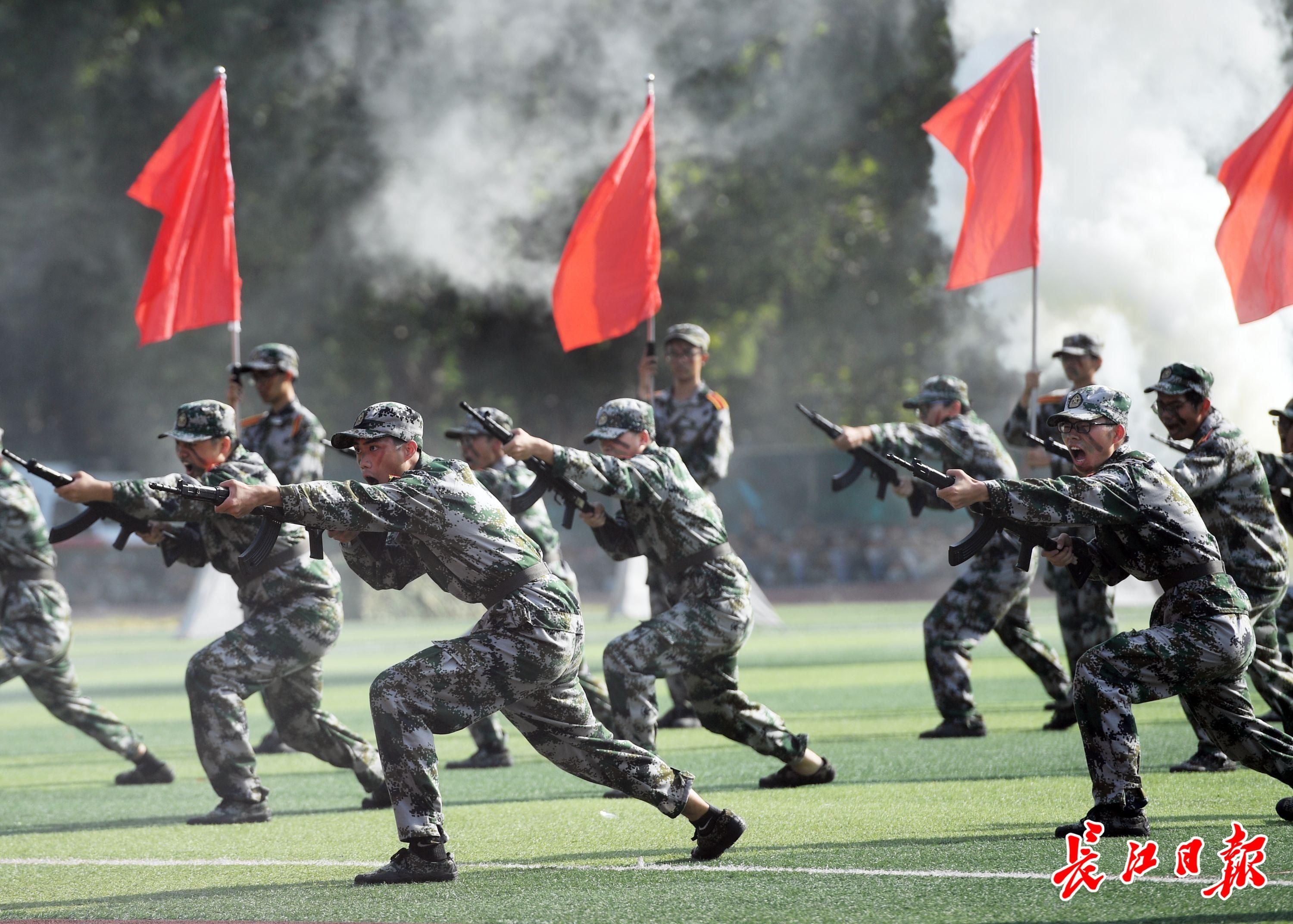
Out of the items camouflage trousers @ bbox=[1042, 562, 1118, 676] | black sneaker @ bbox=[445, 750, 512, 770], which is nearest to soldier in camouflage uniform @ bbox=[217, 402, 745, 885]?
black sneaker @ bbox=[445, 750, 512, 770]

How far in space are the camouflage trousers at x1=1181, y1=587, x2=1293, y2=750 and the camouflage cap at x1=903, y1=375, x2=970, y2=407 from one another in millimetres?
2500

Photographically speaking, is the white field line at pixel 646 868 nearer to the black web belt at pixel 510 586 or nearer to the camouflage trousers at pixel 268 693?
the camouflage trousers at pixel 268 693

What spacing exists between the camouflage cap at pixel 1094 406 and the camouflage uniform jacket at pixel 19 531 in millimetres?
5529

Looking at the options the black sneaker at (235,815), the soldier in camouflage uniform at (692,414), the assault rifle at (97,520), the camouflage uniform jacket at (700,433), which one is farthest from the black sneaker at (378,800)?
the camouflage uniform jacket at (700,433)

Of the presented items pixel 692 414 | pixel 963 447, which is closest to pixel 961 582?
pixel 963 447

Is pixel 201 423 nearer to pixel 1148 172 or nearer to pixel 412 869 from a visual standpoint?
pixel 412 869

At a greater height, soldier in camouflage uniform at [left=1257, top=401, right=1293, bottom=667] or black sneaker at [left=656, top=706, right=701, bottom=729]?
soldier in camouflage uniform at [left=1257, top=401, right=1293, bottom=667]

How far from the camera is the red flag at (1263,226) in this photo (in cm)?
918

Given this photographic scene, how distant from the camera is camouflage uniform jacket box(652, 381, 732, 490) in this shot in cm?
1038

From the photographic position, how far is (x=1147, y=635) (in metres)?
6.18

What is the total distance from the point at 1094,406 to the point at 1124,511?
0.45 metres

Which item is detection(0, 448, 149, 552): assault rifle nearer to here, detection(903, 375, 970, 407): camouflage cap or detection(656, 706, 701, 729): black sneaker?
detection(656, 706, 701, 729): black sneaker

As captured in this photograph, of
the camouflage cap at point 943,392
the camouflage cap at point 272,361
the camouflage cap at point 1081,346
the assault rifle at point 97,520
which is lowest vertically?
the assault rifle at point 97,520

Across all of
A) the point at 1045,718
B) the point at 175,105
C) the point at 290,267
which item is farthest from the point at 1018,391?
the point at 1045,718
